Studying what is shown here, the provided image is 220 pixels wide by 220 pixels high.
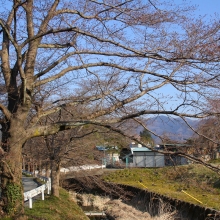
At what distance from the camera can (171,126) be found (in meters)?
10.3

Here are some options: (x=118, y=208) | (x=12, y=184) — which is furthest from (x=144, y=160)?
(x=12, y=184)

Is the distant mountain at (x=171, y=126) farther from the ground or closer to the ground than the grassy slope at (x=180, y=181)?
farther from the ground

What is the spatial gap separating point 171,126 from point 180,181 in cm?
1703

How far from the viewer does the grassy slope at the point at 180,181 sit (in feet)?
62.8

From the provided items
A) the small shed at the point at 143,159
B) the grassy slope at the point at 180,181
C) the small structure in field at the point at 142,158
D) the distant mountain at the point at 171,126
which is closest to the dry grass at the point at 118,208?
the grassy slope at the point at 180,181

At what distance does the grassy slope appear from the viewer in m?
19.2

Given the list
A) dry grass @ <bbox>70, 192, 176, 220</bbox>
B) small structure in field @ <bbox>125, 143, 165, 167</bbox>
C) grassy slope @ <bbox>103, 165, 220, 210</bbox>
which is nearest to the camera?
dry grass @ <bbox>70, 192, 176, 220</bbox>

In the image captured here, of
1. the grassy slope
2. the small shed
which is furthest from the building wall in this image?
the grassy slope

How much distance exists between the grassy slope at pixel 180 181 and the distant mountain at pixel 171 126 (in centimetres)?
98

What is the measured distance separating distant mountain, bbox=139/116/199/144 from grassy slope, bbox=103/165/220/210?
3.21 ft

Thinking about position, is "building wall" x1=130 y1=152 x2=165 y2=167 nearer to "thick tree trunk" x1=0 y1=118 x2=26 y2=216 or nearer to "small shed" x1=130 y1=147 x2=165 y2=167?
"small shed" x1=130 y1=147 x2=165 y2=167

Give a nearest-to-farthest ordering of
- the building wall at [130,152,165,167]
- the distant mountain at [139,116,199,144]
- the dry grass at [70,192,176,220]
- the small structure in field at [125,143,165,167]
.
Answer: the distant mountain at [139,116,199,144] → the dry grass at [70,192,176,220] → the building wall at [130,152,165,167] → the small structure in field at [125,143,165,167]

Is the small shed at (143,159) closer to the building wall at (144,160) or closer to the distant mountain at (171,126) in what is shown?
the building wall at (144,160)

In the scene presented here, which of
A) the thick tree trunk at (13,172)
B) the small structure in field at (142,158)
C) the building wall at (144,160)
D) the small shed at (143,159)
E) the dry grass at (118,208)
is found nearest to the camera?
the thick tree trunk at (13,172)
